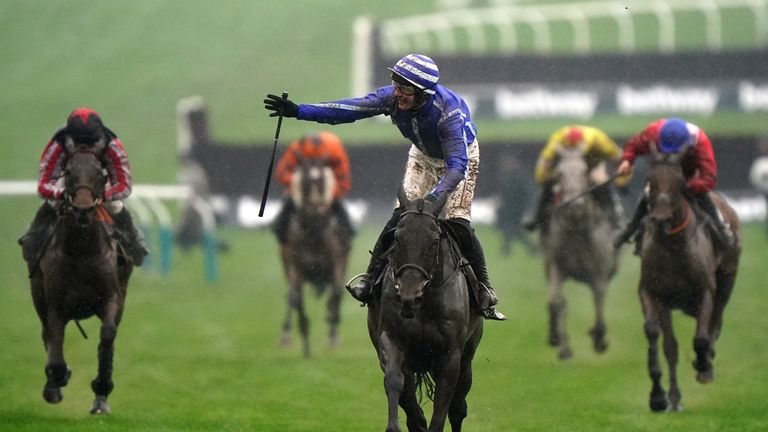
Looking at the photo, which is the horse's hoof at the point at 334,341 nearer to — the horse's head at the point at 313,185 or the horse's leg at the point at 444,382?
the horse's head at the point at 313,185

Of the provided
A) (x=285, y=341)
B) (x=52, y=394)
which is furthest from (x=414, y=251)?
(x=285, y=341)

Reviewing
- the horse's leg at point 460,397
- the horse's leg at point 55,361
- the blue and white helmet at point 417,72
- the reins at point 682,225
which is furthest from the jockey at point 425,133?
the reins at point 682,225

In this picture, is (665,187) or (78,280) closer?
(78,280)

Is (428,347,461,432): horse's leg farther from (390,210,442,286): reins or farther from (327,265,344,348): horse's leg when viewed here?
(327,265,344,348): horse's leg

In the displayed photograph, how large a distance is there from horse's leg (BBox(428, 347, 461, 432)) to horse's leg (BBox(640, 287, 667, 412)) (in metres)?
3.50

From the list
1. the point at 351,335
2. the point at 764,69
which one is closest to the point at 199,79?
the point at 764,69

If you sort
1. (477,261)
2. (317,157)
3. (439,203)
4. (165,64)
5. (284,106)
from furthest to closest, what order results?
1. (165,64)
2. (317,157)
3. (477,261)
4. (284,106)
5. (439,203)

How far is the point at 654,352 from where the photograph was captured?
12.3 metres

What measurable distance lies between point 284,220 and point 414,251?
26.8ft

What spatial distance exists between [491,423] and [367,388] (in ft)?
A: 6.92

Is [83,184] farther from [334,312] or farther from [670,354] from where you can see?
[334,312]

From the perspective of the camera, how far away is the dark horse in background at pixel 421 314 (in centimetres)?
874

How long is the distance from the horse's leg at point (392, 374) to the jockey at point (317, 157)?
765cm

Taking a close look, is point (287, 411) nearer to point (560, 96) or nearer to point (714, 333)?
point (714, 333)
